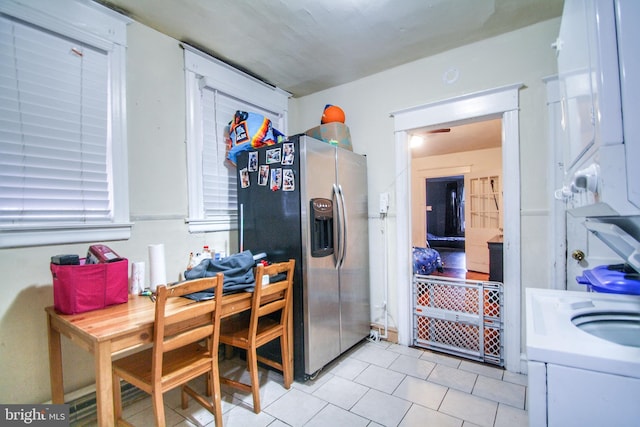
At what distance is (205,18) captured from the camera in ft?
6.45

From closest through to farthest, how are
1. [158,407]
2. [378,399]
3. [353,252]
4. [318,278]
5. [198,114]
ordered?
[158,407], [378,399], [318,278], [198,114], [353,252]

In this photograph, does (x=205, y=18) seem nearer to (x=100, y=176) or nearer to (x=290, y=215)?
(x=100, y=176)

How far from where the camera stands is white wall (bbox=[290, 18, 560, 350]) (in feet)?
7.06

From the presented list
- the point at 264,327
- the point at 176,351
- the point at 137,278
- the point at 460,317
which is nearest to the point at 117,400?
the point at 176,351

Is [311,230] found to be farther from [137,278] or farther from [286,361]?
[137,278]

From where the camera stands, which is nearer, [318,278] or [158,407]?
[158,407]

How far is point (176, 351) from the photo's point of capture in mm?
1707

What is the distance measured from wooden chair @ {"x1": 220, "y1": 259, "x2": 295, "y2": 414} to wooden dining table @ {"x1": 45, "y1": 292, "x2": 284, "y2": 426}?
124mm

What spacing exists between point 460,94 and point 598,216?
1.84 m

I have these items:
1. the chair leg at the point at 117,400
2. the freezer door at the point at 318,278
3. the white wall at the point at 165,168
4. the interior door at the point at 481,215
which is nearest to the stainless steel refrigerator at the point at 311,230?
the freezer door at the point at 318,278

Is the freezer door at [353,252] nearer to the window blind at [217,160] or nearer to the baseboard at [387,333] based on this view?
the baseboard at [387,333]

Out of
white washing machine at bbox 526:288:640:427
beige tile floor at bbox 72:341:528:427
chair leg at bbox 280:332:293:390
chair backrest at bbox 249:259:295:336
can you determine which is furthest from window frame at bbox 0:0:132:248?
white washing machine at bbox 526:288:640:427

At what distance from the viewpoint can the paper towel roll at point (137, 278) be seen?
1.83m

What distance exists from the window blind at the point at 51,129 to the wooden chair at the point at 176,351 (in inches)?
33.7
